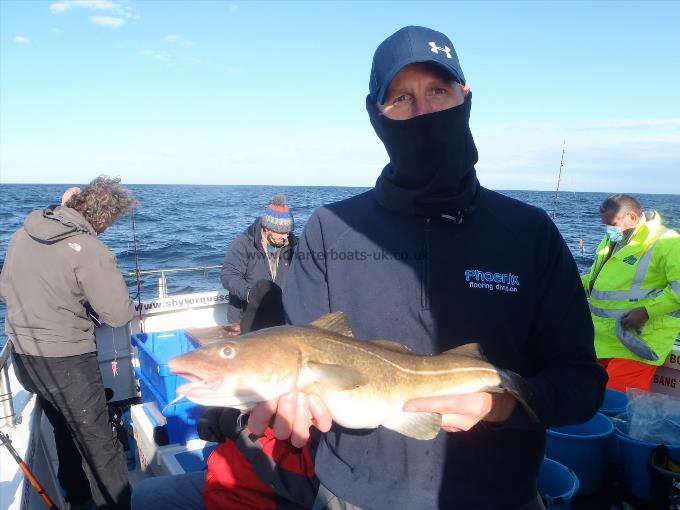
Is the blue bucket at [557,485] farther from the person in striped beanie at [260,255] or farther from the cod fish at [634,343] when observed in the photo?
the person in striped beanie at [260,255]

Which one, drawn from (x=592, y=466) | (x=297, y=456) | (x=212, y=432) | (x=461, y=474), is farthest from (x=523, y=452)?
(x=592, y=466)

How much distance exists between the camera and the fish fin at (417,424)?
6.54 ft

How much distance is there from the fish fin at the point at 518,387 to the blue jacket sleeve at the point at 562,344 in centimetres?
2

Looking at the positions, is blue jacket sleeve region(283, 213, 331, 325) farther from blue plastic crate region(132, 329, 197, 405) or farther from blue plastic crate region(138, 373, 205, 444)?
blue plastic crate region(138, 373, 205, 444)

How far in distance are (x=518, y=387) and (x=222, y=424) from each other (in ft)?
5.24

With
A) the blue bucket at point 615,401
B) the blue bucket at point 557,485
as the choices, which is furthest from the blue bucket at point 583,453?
the blue bucket at point 615,401

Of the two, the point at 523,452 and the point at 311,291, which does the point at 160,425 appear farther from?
the point at 523,452

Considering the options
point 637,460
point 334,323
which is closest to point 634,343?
point 637,460

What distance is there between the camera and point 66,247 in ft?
14.2

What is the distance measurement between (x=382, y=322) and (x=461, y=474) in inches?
26.8

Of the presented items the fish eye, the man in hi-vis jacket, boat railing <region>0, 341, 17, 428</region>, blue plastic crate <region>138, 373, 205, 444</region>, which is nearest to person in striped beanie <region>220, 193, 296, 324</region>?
blue plastic crate <region>138, 373, 205, 444</region>

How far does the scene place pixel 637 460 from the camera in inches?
169

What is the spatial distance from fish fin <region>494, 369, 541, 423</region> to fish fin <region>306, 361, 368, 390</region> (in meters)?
0.56

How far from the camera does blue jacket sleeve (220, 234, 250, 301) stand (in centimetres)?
673
